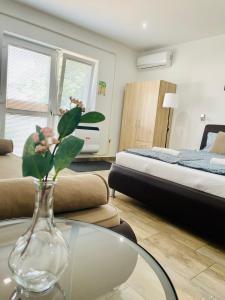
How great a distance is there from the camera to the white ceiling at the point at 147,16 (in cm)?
321

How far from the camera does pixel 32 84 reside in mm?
4074

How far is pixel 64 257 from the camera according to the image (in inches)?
27.0

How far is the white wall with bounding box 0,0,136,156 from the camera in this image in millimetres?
3648

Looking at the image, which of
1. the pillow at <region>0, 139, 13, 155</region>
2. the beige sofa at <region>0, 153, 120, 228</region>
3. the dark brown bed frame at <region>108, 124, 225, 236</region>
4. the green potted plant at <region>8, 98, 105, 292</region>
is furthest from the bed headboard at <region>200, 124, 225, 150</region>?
the green potted plant at <region>8, 98, 105, 292</region>

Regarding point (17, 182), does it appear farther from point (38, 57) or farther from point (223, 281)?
point (38, 57)

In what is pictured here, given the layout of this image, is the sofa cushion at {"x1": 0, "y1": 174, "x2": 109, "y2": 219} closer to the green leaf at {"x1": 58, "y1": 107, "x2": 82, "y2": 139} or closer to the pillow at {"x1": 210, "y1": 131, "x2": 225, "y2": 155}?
the green leaf at {"x1": 58, "y1": 107, "x2": 82, "y2": 139}

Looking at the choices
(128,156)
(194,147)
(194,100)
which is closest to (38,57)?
(128,156)

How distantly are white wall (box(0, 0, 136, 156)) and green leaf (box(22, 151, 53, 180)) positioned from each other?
387 cm

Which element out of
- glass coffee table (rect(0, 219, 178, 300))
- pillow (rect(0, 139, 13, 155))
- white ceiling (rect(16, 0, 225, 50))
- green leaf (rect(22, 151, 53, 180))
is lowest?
glass coffee table (rect(0, 219, 178, 300))

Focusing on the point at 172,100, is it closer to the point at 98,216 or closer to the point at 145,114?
the point at 145,114

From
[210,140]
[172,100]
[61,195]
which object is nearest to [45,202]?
[61,195]

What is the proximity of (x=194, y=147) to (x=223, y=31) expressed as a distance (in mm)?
2049

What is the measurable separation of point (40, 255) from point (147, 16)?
12.7 feet

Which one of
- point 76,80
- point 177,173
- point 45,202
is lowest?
point 177,173
